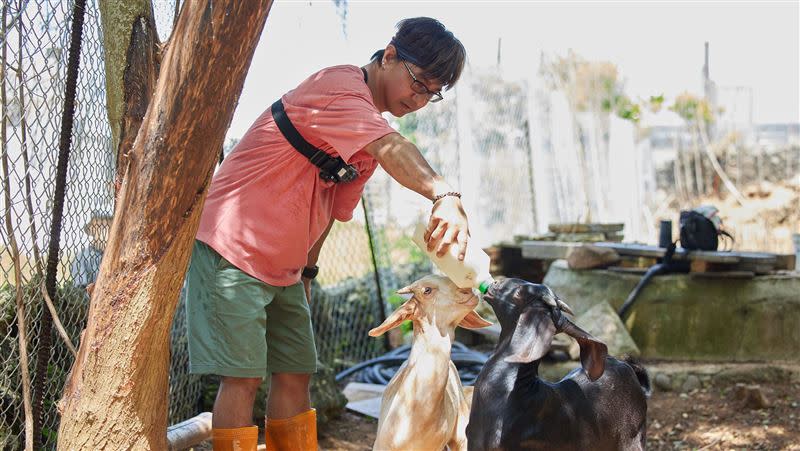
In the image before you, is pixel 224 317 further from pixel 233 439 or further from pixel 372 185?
pixel 372 185

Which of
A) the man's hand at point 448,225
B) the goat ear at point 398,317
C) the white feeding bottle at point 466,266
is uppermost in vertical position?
the man's hand at point 448,225

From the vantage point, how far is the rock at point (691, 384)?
637 centimetres

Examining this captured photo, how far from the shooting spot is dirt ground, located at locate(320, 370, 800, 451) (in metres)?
5.04

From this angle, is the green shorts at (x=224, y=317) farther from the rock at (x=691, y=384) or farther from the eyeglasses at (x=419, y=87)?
the rock at (x=691, y=384)

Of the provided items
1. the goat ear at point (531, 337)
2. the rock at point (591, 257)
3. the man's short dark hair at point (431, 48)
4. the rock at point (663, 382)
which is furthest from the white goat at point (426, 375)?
the rock at point (591, 257)

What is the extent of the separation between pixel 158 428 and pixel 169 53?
1.16 meters

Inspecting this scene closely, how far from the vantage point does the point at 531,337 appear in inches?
108

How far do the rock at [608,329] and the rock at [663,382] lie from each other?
32 centimetres

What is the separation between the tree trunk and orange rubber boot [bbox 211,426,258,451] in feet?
1.29

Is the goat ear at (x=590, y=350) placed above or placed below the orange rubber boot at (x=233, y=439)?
above

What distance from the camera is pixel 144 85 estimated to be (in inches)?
122

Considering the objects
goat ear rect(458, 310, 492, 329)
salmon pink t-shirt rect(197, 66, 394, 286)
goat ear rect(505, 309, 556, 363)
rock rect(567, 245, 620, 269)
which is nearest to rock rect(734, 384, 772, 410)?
rock rect(567, 245, 620, 269)

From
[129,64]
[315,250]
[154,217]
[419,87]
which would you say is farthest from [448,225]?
[129,64]

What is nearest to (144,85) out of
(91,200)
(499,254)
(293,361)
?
(91,200)
